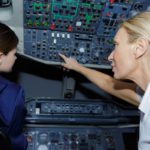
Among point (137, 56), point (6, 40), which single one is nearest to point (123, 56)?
point (137, 56)

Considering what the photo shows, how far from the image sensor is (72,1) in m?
1.97

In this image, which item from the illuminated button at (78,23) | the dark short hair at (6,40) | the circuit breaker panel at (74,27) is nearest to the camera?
the dark short hair at (6,40)

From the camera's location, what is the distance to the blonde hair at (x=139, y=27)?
161 cm

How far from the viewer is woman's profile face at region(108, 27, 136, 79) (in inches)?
67.3

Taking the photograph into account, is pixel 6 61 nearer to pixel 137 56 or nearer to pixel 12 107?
pixel 12 107

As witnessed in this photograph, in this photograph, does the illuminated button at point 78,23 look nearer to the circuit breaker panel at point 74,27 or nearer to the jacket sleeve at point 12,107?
the circuit breaker panel at point 74,27

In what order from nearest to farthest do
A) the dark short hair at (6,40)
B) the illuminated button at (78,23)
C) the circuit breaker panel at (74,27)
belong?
the dark short hair at (6,40) → the circuit breaker panel at (74,27) → the illuminated button at (78,23)

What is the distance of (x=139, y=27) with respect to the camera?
5.34ft

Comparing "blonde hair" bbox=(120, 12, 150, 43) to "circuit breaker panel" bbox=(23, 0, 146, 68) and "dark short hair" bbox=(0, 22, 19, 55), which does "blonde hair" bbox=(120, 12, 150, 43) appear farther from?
"dark short hair" bbox=(0, 22, 19, 55)

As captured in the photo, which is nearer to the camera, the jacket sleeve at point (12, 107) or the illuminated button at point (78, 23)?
the jacket sleeve at point (12, 107)

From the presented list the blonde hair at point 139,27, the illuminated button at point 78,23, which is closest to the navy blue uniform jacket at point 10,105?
the illuminated button at point 78,23

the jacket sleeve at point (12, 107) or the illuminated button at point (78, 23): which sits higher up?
the illuminated button at point (78, 23)

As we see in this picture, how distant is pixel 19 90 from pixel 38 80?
86 centimetres

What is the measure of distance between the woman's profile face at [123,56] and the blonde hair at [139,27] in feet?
0.12
